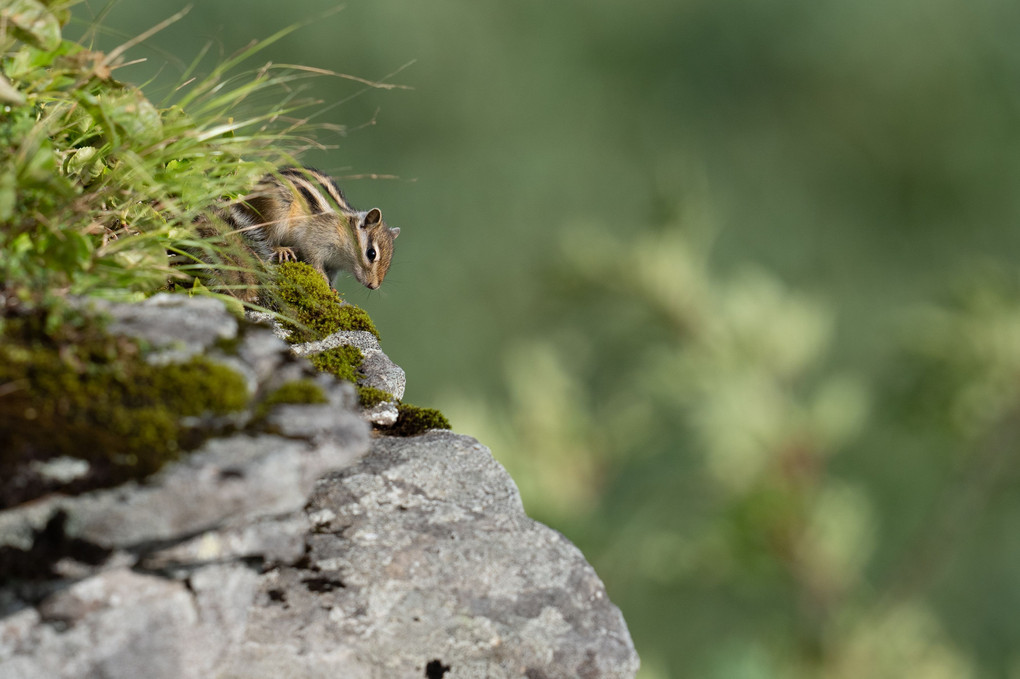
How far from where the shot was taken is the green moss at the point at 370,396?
5.53ft

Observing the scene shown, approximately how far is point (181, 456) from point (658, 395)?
3.48 m

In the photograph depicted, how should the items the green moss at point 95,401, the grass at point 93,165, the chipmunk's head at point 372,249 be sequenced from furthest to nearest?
the chipmunk's head at point 372,249 → the grass at point 93,165 → the green moss at point 95,401

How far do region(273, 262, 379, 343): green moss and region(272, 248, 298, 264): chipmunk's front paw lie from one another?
0.35 meters

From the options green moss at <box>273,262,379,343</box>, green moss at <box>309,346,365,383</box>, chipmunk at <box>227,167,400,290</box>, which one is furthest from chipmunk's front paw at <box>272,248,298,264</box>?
green moss at <box>309,346,365,383</box>

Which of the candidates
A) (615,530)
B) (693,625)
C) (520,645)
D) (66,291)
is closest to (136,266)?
(66,291)

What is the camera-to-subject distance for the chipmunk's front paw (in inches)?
92.9

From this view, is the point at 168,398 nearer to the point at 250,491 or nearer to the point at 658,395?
the point at 250,491

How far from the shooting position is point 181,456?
1079mm

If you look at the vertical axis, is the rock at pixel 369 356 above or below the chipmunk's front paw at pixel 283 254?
below

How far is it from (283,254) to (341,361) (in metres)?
0.70

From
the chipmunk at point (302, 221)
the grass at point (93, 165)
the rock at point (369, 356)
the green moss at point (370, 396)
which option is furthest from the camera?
the chipmunk at point (302, 221)

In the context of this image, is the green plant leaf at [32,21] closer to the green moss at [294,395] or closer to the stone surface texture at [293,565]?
the stone surface texture at [293,565]

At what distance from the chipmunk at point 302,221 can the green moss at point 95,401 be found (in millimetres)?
933

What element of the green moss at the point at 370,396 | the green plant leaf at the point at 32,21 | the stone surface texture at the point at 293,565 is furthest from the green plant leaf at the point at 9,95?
the green moss at the point at 370,396
